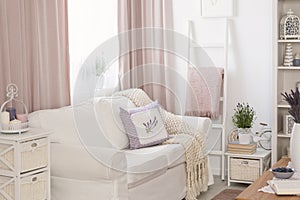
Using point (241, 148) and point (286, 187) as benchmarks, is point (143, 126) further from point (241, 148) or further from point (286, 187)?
point (286, 187)

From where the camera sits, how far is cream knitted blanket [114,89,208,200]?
434 cm

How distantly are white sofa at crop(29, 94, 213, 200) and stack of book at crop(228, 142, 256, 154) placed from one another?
730 mm

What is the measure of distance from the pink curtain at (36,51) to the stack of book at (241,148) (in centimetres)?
161

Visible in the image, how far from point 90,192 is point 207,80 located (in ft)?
6.76

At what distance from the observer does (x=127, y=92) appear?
4.65 m

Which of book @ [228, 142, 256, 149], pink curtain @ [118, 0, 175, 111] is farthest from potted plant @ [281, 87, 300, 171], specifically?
pink curtain @ [118, 0, 175, 111]

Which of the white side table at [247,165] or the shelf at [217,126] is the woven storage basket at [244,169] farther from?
the shelf at [217,126]

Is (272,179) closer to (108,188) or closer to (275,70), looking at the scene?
(108,188)

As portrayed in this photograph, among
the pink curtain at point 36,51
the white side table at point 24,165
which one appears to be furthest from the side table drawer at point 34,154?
the pink curtain at point 36,51

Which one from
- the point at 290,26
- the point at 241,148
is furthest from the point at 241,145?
the point at 290,26

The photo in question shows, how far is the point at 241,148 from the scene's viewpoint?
15.6ft

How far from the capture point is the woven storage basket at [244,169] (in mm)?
4691

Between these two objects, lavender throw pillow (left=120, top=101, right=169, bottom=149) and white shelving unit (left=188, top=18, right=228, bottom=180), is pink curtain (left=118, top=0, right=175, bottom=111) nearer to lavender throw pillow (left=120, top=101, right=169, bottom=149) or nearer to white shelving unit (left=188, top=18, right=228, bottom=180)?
white shelving unit (left=188, top=18, right=228, bottom=180)

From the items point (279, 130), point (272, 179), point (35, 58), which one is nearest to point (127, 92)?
point (35, 58)
